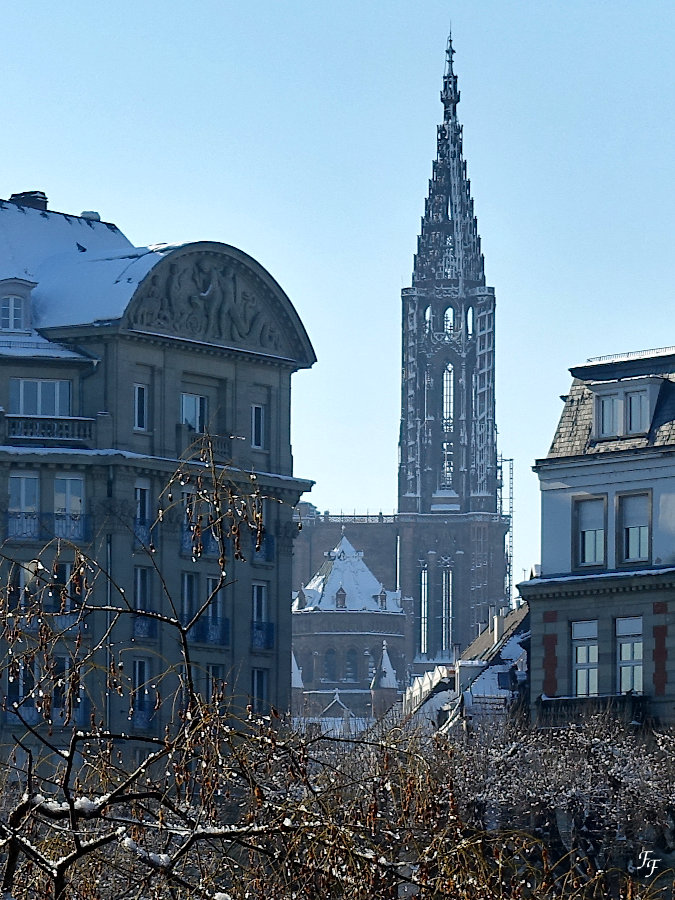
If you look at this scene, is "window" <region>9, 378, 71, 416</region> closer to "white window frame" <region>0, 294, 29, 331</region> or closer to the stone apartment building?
the stone apartment building

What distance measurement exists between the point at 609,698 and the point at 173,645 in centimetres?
2642

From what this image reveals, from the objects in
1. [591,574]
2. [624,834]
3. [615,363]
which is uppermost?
[615,363]

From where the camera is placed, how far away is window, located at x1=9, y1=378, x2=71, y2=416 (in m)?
103

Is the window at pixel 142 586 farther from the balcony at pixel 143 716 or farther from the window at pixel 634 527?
the window at pixel 634 527

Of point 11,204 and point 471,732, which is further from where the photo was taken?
point 11,204

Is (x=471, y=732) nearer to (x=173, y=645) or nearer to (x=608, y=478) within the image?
(x=608, y=478)

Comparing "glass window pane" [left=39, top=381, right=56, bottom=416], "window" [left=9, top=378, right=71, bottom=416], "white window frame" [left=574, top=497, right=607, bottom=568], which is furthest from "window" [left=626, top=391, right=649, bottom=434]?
"glass window pane" [left=39, top=381, right=56, bottom=416]

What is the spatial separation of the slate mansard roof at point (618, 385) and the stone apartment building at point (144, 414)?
52.8ft

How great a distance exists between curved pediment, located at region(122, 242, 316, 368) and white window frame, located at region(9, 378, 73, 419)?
3.86 metres

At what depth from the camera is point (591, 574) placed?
3378 inches

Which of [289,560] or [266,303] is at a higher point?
[266,303]

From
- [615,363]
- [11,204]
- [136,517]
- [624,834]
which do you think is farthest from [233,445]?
[624,834]

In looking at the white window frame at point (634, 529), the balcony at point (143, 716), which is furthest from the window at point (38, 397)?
the white window frame at point (634, 529)

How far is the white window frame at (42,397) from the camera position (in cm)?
10281
